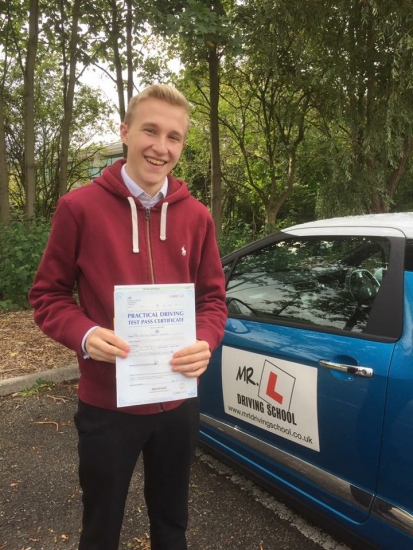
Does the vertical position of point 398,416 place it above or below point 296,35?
below

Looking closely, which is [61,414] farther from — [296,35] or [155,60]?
[155,60]

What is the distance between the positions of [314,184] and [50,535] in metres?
9.84

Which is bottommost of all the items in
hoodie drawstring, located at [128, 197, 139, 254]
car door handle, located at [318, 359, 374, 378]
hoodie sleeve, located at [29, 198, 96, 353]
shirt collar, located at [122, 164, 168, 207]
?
car door handle, located at [318, 359, 374, 378]

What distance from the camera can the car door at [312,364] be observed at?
1.77 meters

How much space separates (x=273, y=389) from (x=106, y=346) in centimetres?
110

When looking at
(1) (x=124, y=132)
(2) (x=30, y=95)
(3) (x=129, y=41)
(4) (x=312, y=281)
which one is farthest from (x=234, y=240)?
(1) (x=124, y=132)

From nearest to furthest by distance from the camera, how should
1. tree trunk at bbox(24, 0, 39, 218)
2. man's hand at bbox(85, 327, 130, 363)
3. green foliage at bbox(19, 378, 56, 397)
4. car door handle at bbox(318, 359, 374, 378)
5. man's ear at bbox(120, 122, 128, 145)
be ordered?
man's hand at bbox(85, 327, 130, 363) < man's ear at bbox(120, 122, 128, 145) < car door handle at bbox(318, 359, 374, 378) < green foliage at bbox(19, 378, 56, 397) < tree trunk at bbox(24, 0, 39, 218)

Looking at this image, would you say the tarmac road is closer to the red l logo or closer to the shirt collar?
the red l logo

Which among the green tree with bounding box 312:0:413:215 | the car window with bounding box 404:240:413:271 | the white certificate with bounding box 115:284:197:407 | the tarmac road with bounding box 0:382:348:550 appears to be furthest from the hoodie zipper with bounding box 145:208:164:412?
the green tree with bounding box 312:0:413:215

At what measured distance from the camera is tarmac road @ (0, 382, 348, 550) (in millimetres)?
2143

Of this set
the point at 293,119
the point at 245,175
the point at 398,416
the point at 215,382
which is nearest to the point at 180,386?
the point at 398,416

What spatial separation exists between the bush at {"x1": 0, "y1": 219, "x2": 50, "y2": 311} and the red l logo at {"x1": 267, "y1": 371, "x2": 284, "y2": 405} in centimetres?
441

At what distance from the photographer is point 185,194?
1.51 metres

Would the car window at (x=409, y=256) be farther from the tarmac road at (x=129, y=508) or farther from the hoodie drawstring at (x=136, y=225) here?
the tarmac road at (x=129, y=508)
